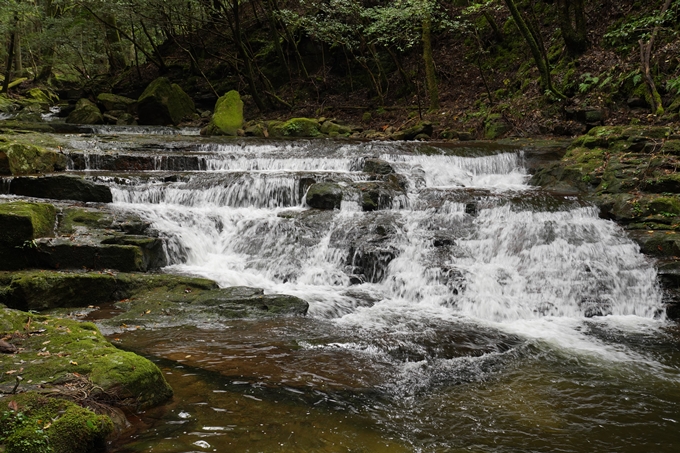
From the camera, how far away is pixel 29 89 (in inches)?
1075

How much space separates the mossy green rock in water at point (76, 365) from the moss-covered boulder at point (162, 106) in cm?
1858

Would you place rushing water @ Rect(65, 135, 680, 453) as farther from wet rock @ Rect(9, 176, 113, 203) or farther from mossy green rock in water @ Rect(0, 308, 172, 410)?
wet rock @ Rect(9, 176, 113, 203)

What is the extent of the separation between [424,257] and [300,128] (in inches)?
438

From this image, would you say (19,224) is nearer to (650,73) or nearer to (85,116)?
(650,73)

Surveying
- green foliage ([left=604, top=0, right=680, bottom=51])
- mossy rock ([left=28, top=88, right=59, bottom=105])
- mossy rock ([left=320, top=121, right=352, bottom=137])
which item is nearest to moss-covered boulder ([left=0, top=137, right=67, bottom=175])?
mossy rock ([left=320, top=121, right=352, bottom=137])

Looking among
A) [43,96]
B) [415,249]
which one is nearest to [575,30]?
[415,249]

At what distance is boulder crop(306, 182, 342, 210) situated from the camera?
10.2 meters

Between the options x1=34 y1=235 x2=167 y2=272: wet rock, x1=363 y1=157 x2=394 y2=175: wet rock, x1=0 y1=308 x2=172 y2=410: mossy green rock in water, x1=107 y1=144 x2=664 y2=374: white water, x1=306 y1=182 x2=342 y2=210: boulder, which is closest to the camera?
x1=0 y1=308 x2=172 y2=410: mossy green rock in water

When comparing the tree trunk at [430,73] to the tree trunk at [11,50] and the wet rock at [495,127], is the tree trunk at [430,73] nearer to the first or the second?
the wet rock at [495,127]

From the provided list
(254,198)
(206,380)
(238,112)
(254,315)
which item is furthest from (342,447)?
(238,112)

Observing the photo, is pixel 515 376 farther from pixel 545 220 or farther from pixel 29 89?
pixel 29 89

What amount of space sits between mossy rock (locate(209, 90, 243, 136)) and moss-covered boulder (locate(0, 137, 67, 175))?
7.06 m

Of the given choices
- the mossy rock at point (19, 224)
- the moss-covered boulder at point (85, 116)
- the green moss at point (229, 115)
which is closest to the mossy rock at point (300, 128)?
the green moss at point (229, 115)

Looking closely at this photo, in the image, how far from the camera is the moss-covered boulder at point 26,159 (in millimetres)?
10422
